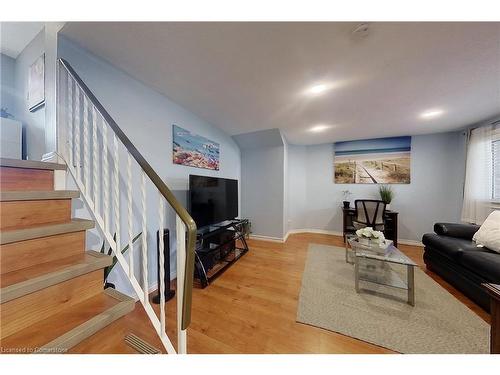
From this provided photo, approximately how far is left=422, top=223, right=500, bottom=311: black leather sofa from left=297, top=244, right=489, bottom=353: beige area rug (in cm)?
18

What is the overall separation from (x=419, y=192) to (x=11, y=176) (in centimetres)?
566

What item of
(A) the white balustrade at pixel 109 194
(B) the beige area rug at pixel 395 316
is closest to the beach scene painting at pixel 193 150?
(A) the white balustrade at pixel 109 194

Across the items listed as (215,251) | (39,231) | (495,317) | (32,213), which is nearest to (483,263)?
(495,317)

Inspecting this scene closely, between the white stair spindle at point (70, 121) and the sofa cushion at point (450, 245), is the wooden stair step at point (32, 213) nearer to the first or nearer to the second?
the white stair spindle at point (70, 121)

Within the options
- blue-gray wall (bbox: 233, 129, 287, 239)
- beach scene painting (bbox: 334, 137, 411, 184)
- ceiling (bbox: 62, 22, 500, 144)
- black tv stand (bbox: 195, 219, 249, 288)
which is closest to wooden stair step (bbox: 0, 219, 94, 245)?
black tv stand (bbox: 195, 219, 249, 288)

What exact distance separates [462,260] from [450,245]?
0.25 meters

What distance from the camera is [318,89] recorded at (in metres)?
2.02

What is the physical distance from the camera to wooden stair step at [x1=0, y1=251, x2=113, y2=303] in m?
0.72

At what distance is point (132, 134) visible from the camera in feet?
6.05

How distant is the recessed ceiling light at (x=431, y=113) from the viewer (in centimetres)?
256

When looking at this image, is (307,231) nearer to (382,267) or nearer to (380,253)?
(382,267)
